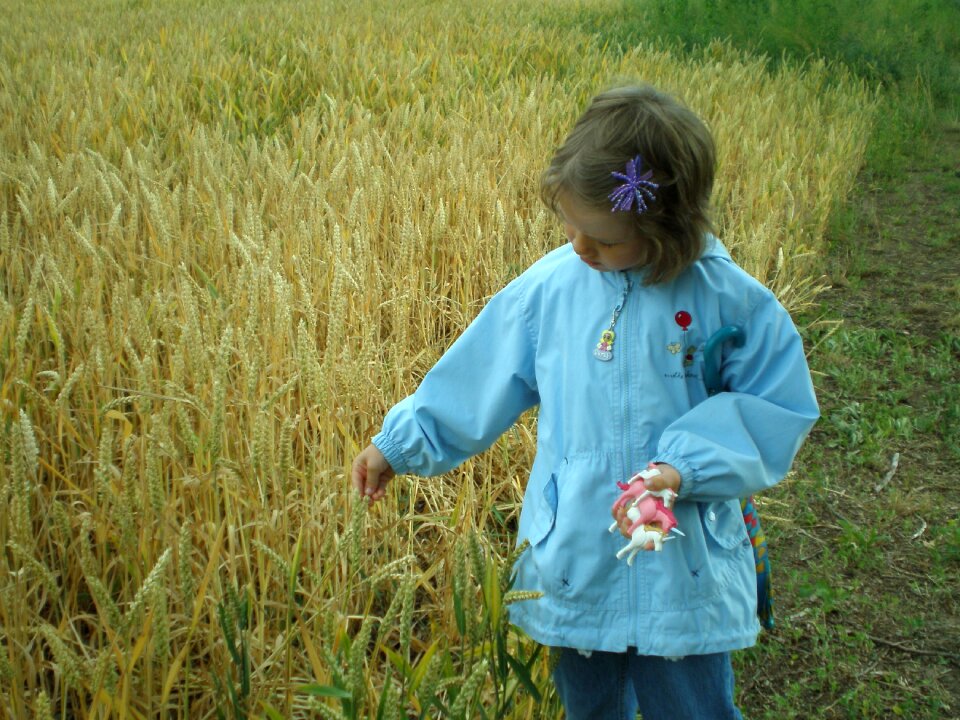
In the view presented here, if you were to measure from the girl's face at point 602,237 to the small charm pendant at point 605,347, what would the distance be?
9 cm

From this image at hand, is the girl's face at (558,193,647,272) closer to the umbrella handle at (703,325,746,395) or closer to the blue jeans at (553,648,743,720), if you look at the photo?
the umbrella handle at (703,325,746,395)

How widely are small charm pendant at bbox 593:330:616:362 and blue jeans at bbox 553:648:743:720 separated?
41cm

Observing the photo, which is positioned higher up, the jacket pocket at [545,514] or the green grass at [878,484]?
the jacket pocket at [545,514]

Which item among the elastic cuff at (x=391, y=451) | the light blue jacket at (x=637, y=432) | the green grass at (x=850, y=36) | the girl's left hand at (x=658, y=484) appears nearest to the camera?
the girl's left hand at (x=658, y=484)

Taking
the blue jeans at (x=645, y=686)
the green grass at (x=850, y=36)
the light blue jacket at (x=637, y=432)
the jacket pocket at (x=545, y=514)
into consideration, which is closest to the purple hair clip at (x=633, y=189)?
the light blue jacket at (x=637, y=432)

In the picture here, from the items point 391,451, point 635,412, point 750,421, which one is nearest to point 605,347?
point 635,412

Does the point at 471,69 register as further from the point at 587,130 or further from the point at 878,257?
the point at 587,130

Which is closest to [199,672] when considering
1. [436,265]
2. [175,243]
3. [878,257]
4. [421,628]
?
[421,628]

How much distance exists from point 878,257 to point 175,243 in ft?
9.83

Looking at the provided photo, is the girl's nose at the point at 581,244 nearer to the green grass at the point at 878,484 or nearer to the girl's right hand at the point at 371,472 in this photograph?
the girl's right hand at the point at 371,472

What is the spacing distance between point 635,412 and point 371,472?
386 millimetres

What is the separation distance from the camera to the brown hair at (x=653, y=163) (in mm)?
1343

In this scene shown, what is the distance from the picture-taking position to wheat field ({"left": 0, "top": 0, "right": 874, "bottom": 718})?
1415 mm

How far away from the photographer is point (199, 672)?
1.70 m
